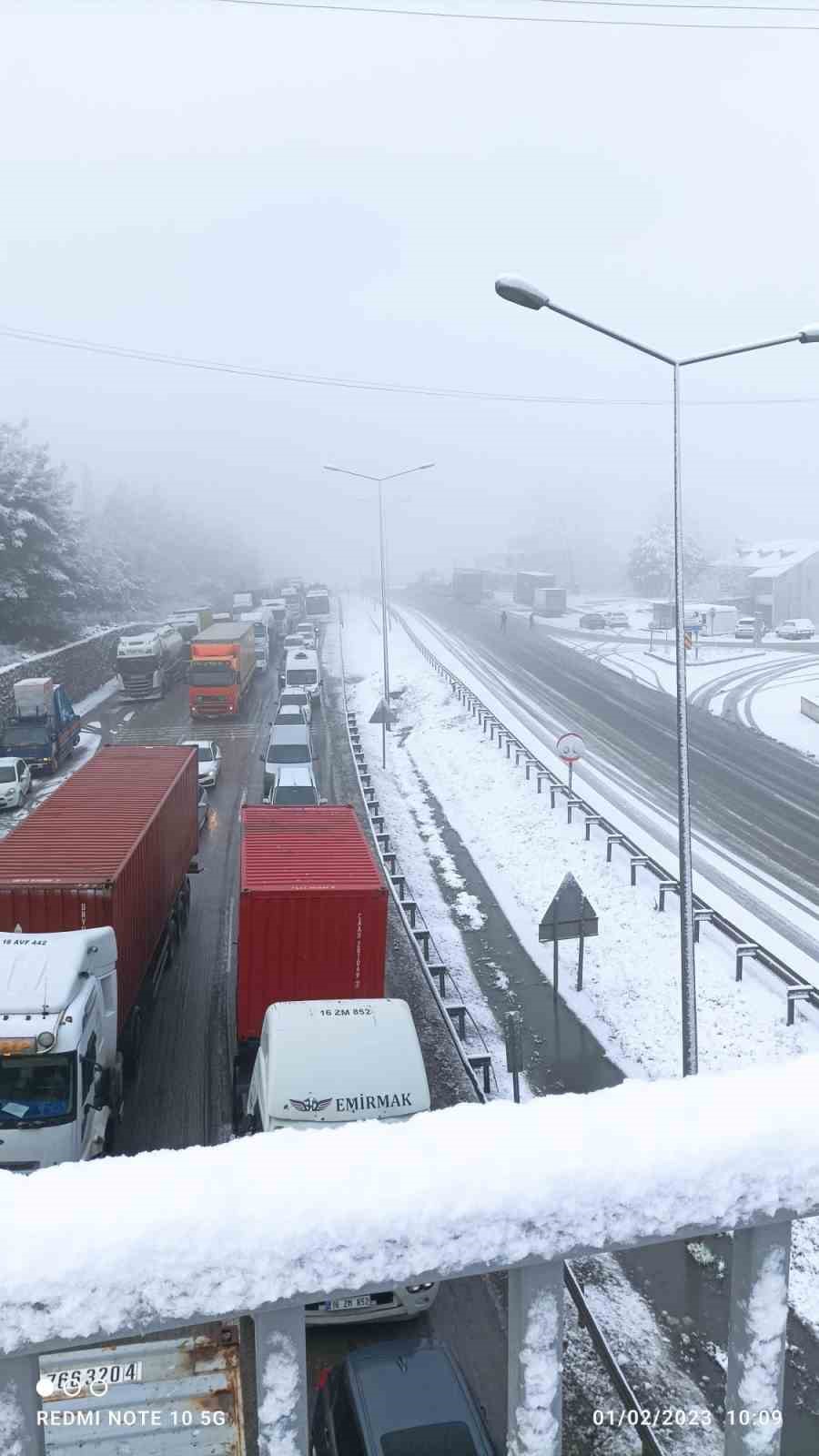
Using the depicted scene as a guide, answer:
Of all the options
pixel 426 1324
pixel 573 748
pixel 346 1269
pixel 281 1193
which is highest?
pixel 281 1193

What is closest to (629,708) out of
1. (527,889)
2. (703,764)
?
(703,764)

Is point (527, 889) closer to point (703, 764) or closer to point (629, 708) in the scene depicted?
point (703, 764)

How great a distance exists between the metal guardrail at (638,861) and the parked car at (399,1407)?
11.9m

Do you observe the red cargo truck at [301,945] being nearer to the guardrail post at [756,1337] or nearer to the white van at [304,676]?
the guardrail post at [756,1337]

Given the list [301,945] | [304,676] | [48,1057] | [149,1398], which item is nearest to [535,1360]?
[149,1398]

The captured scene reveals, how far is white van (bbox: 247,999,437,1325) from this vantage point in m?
10.9

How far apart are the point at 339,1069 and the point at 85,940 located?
12.6 feet

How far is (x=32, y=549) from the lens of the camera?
2093 inches

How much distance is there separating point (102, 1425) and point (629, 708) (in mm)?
45540

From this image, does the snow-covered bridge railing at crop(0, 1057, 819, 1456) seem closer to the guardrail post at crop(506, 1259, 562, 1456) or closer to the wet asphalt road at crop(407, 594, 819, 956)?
the guardrail post at crop(506, 1259, 562, 1456)

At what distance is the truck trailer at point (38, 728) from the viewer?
36844 millimetres

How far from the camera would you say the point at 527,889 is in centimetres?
2455

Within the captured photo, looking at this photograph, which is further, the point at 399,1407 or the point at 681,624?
the point at 681,624

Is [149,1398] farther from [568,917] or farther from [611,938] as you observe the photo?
[611,938]
